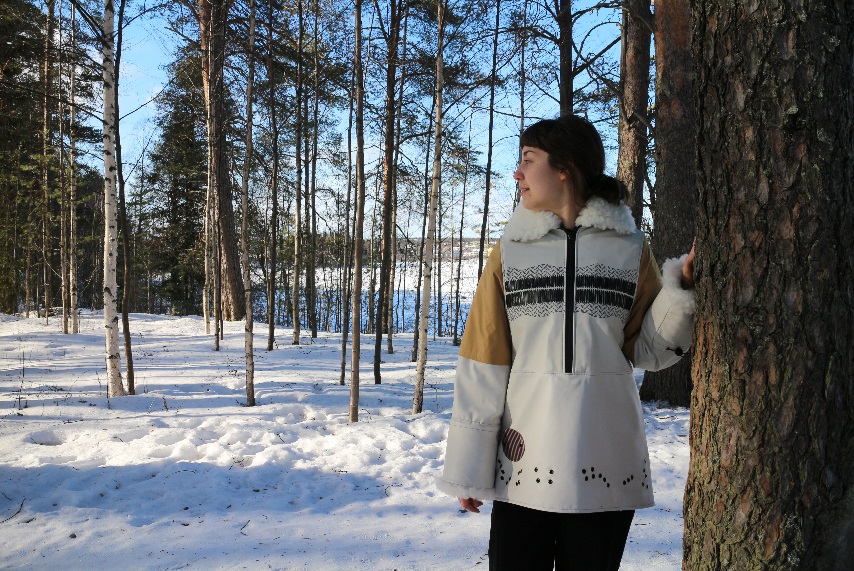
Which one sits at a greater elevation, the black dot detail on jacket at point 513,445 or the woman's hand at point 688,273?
the woman's hand at point 688,273

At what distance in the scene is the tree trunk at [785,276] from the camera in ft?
3.91

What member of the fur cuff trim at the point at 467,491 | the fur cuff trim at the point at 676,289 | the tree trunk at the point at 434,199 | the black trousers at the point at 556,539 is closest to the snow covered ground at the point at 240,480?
the tree trunk at the point at 434,199

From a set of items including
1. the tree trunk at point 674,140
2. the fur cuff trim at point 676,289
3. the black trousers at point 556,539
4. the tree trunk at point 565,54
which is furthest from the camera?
the tree trunk at point 565,54

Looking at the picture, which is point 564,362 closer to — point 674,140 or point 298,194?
point 674,140

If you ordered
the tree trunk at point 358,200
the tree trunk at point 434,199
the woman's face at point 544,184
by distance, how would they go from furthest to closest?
the tree trunk at point 434,199, the tree trunk at point 358,200, the woman's face at point 544,184

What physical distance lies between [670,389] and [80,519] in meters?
5.94

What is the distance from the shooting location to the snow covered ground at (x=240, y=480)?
10.2 feet

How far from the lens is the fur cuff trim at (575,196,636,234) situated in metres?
1.55

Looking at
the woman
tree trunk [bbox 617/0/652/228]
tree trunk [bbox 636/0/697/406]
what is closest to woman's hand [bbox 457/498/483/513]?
the woman

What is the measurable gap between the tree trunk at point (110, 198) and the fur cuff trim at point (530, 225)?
6.67m

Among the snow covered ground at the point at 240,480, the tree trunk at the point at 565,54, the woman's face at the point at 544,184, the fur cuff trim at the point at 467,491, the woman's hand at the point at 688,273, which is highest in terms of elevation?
the tree trunk at the point at 565,54

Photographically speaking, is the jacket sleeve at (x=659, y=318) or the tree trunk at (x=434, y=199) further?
the tree trunk at (x=434, y=199)

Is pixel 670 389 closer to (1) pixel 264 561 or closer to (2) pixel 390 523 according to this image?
(2) pixel 390 523

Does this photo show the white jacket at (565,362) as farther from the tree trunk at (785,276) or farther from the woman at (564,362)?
the tree trunk at (785,276)
